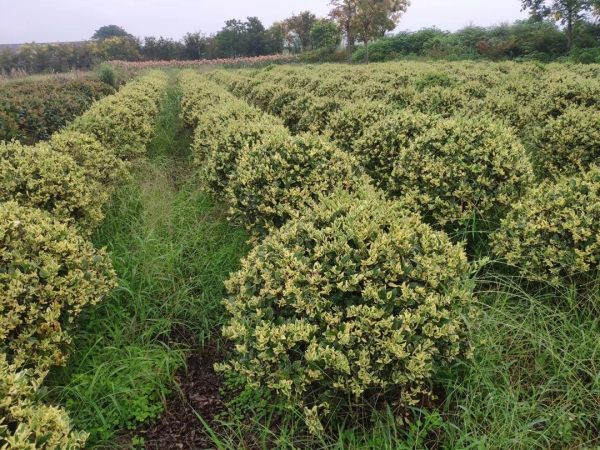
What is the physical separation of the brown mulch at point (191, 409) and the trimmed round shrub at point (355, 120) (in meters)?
3.19

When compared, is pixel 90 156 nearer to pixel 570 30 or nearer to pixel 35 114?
pixel 35 114

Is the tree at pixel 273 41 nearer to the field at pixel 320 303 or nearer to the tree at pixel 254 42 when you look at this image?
the tree at pixel 254 42

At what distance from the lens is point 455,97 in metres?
6.47

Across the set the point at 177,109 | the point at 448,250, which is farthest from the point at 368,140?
the point at 177,109

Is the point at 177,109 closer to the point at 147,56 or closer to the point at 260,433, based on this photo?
the point at 260,433

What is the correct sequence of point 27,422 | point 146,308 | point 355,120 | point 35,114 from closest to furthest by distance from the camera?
point 27,422, point 146,308, point 355,120, point 35,114

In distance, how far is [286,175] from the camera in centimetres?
360

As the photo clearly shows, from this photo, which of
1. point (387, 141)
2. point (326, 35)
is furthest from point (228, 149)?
point (326, 35)

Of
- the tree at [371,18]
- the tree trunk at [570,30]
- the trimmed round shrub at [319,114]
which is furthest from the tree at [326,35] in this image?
the trimmed round shrub at [319,114]

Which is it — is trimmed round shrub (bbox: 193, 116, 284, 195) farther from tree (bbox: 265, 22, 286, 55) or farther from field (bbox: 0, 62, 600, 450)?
tree (bbox: 265, 22, 286, 55)

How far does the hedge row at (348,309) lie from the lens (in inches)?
82.4

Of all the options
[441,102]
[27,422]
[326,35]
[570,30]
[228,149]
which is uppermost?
[326,35]

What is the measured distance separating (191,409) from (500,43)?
33662mm

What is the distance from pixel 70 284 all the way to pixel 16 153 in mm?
1907
